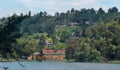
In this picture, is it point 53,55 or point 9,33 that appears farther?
point 53,55

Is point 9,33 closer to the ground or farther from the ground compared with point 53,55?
farther from the ground

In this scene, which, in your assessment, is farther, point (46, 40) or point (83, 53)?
point (46, 40)

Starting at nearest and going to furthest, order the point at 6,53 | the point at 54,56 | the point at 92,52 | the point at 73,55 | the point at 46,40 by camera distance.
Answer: the point at 6,53, the point at 92,52, the point at 73,55, the point at 54,56, the point at 46,40

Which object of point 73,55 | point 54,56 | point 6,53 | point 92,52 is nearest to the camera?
point 6,53

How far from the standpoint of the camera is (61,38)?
17012 cm

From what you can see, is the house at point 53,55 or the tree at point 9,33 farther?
the house at point 53,55

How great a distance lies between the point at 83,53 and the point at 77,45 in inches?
311

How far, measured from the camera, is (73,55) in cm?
11225

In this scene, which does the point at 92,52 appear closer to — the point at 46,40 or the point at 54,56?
the point at 54,56

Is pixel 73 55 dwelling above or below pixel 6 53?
below

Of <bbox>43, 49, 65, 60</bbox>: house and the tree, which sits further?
<bbox>43, 49, 65, 60</bbox>: house

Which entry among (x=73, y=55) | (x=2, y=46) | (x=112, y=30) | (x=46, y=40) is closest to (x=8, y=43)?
(x=2, y=46)

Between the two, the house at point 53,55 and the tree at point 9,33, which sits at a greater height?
the tree at point 9,33

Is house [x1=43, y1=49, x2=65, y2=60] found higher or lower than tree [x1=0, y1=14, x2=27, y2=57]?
lower
